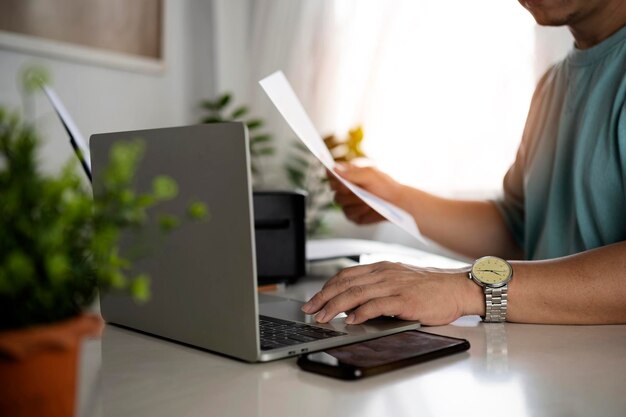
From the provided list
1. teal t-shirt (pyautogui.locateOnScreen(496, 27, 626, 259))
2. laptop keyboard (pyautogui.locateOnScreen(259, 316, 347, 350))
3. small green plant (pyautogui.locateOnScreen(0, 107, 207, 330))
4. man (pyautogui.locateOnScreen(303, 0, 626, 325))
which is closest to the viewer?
small green plant (pyautogui.locateOnScreen(0, 107, 207, 330))

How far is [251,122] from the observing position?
95.2 inches

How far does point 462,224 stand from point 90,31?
1.48m

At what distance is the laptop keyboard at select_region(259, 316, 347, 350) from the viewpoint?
713 millimetres

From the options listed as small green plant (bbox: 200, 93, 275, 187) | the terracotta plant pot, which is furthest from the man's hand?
small green plant (bbox: 200, 93, 275, 187)

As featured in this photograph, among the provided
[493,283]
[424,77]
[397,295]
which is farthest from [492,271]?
[424,77]

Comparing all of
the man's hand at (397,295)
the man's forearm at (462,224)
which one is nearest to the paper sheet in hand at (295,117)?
the man's hand at (397,295)

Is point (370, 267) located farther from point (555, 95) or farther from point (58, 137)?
point (58, 137)

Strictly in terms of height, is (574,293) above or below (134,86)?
below

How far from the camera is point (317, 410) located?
54cm

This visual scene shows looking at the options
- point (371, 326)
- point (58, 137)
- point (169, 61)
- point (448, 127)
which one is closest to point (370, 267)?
point (371, 326)

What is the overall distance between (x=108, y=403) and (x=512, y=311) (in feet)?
1.80

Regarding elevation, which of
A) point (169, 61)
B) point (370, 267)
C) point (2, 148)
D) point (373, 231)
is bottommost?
point (373, 231)

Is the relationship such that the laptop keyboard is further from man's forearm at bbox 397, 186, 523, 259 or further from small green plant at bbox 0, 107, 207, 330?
man's forearm at bbox 397, 186, 523, 259

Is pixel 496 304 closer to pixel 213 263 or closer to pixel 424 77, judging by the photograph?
pixel 213 263
